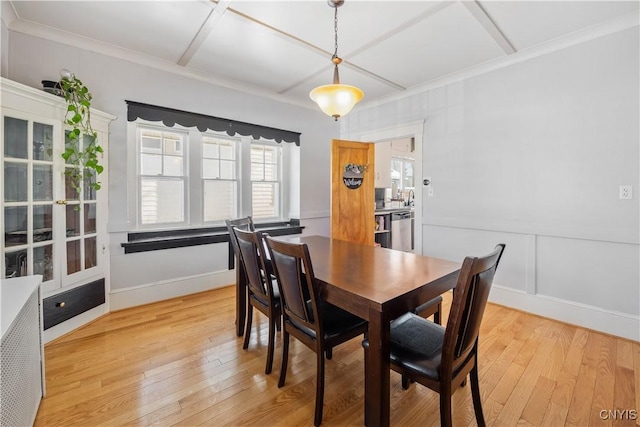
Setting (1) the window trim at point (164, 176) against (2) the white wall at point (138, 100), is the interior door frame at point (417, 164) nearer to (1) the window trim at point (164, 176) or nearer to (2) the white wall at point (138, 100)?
(2) the white wall at point (138, 100)

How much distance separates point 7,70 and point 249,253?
101 inches

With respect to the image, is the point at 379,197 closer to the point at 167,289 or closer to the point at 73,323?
the point at 167,289

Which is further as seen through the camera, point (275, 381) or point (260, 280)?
point (260, 280)

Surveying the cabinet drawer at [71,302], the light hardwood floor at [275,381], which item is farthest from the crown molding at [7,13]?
the light hardwood floor at [275,381]

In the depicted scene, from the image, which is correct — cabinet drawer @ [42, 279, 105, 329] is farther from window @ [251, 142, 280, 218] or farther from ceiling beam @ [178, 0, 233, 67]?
ceiling beam @ [178, 0, 233, 67]

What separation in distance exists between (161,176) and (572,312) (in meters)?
4.44

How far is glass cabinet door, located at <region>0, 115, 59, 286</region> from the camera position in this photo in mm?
2074

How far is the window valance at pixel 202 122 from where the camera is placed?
299 centimetres

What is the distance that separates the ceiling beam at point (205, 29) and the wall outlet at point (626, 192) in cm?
350

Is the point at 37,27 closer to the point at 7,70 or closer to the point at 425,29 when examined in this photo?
the point at 7,70

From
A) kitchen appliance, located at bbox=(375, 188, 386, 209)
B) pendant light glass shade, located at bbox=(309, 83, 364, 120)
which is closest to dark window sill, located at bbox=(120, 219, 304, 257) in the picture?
pendant light glass shade, located at bbox=(309, 83, 364, 120)

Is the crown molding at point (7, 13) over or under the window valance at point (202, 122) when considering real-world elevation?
over

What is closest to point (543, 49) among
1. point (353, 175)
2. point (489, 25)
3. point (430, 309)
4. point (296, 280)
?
point (489, 25)

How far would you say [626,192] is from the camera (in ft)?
7.87
